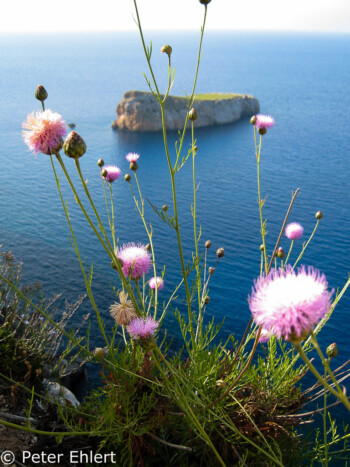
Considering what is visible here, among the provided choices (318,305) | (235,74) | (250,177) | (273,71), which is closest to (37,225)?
(250,177)

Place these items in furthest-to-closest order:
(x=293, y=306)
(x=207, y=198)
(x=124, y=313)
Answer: (x=207, y=198), (x=124, y=313), (x=293, y=306)

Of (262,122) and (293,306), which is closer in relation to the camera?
(293,306)

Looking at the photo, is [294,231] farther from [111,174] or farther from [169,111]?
[169,111]

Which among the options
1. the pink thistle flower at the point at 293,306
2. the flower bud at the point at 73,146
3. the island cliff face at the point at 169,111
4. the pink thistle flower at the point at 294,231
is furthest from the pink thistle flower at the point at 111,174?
the island cliff face at the point at 169,111

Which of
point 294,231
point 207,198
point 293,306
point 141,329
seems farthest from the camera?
point 207,198

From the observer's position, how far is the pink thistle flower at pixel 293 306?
4.03ft

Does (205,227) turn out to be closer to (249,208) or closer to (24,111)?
(249,208)

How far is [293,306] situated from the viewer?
4.09 feet

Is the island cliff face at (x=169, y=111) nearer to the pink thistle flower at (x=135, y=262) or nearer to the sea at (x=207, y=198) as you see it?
the sea at (x=207, y=198)

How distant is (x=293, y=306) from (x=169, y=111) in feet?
84.1

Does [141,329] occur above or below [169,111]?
below

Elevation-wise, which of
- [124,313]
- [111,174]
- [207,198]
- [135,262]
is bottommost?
[207,198]

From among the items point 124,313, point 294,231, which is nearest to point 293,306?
point 124,313

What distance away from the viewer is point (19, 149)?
2291 cm
